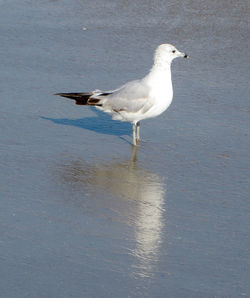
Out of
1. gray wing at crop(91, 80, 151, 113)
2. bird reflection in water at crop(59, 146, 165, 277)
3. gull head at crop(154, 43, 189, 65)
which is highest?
gull head at crop(154, 43, 189, 65)

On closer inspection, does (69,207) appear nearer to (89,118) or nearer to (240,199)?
(240,199)

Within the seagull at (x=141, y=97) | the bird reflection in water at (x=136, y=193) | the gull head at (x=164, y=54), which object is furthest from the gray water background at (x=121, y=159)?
the gull head at (x=164, y=54)

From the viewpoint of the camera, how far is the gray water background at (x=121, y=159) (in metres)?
4.33

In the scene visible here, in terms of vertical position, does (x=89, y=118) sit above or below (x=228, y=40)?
below

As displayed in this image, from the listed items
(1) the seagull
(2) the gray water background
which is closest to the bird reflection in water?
(2) the gray water background

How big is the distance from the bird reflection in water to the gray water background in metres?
0.01

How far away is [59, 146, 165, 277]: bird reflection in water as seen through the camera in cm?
457

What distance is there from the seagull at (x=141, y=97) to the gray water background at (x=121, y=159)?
0.25 m

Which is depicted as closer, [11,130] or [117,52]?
[11,130]

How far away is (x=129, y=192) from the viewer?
5.61 metres

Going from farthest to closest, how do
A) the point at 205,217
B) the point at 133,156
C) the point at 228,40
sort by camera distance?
the point at 228,40
the point at 133,156
the point at 205,217

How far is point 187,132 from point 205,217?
179 centimetres

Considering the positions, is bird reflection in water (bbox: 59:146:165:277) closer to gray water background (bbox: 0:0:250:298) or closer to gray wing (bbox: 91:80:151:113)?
gray water background (bbox: 0:0:250:298)

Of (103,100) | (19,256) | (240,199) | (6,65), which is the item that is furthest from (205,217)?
(6,65)
